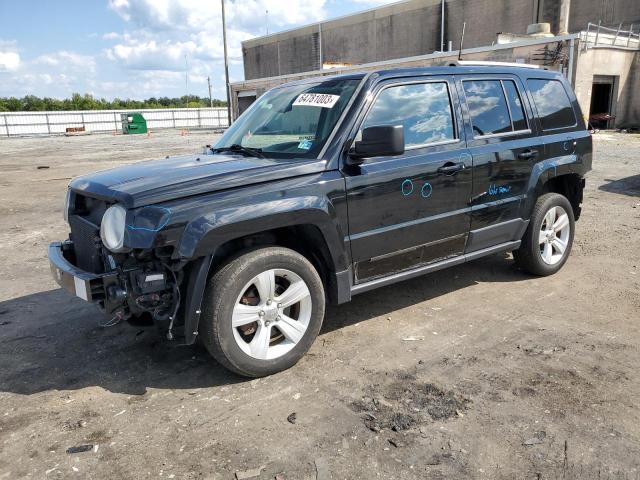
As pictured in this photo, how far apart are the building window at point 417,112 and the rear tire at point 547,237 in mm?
1440

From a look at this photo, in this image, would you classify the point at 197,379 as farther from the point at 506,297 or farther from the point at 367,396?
the point at 506,297

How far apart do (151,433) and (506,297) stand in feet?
10.8

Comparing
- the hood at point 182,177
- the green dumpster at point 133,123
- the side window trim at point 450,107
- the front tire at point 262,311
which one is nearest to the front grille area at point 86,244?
the hood at point 182,177

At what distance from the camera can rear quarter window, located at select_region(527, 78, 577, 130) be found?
5.08 m

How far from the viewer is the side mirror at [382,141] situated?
11.5 feet

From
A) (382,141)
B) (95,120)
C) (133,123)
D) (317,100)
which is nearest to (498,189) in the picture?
(382,141)

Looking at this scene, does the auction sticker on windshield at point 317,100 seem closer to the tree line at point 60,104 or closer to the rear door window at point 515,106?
the rear door window at point 515,106

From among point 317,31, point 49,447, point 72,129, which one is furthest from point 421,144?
point 317,31

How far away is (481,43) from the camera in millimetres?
42844

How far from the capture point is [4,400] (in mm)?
3412

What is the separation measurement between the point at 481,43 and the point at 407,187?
43454mm

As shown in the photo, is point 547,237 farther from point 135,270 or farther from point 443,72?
point 135,270

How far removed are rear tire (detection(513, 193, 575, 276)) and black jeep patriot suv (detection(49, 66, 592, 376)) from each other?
0.03 metres

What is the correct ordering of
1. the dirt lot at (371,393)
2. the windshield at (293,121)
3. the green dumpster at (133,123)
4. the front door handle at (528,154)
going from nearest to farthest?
the dirt lot at (371,393)
the windshield at (293,121)
the front door handle at (528,154)
the green dumpster at (133,123)
